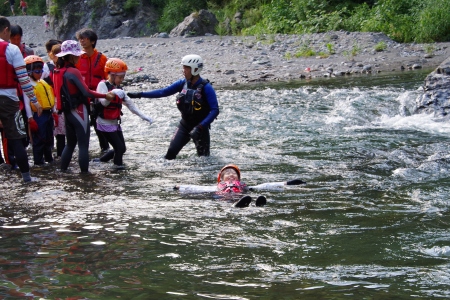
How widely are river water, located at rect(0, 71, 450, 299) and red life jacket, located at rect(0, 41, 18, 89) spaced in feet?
4.42

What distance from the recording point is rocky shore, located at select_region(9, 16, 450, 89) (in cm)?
2019

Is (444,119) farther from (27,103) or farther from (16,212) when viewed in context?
(16,212)

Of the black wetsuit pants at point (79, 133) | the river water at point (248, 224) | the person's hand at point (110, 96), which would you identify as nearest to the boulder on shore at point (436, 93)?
the river water at point (248, 224)

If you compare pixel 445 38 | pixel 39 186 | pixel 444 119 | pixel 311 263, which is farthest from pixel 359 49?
pixel 311 263

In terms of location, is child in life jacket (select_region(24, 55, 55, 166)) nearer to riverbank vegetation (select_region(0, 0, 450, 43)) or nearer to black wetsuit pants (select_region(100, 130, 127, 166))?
black wetsuit pants (select_region(100, 130, 127, 166))

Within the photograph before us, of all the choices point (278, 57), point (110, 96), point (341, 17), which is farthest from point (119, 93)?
point (341, 17)

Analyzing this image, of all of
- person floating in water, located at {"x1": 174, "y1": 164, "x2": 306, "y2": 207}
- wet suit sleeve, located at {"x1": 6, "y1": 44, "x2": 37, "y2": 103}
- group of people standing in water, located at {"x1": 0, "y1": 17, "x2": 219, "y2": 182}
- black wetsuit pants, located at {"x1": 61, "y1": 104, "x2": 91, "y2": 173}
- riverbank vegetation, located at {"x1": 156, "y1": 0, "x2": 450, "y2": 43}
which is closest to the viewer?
person floating in water, located at {"x1": 174, "y1": 164, "x2": 306, "y2": 207}

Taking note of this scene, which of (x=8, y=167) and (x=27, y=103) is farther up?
(x=27, y=103)

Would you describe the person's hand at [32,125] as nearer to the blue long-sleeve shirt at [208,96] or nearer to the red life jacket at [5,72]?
the red life jacket at [5,72]

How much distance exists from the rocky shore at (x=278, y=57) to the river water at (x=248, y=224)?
855 centimetres

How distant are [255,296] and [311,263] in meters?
0.81

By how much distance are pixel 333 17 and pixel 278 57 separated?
522cm

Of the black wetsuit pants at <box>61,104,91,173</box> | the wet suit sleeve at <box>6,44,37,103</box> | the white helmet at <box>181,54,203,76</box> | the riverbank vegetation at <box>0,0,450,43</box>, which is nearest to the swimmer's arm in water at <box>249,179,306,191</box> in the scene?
the white helmet at <box>181,54,203,76</box>

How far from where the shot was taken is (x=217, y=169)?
9273mm
